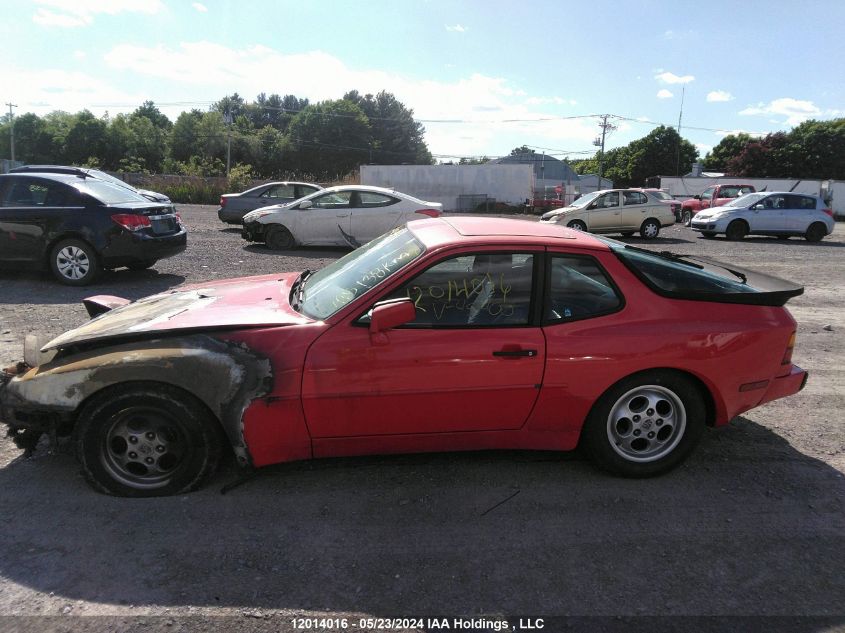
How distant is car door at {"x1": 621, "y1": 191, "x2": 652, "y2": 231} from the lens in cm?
1852

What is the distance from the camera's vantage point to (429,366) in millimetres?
3117

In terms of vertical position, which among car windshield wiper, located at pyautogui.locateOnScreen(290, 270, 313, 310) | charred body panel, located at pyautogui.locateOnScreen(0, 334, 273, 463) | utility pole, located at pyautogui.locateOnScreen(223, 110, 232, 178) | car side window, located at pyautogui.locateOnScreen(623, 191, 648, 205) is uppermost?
utility pole, located at pyautogui.locateOnScreen(223, 110, 232, 178)

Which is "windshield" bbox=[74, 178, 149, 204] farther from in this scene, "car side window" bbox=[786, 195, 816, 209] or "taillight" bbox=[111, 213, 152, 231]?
"car side window" bbox=[786, 195, 816, 209]

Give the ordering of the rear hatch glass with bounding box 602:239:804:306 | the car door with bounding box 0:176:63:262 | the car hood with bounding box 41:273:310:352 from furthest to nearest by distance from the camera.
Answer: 1. the car door with bounding box 0:176:63:262
2. the rear hatch glass with bounding box 602:239:804:306
3. the car hood with bounding box 41:273:310:352

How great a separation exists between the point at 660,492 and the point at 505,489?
879 mm

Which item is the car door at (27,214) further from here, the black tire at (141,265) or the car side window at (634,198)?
the car side window at (634,198)

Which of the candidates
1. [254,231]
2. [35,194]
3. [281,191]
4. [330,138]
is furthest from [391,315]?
[330,138]

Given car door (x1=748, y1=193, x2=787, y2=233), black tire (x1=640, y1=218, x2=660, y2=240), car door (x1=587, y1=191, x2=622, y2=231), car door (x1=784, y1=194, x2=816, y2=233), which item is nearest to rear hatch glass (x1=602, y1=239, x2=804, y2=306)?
car door (x1=587, y1=191, x2=622, y2=231)

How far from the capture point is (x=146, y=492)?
10.5 ft

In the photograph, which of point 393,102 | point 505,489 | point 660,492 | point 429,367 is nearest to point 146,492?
point 429,367

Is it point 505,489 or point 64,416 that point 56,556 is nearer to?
point 64,416

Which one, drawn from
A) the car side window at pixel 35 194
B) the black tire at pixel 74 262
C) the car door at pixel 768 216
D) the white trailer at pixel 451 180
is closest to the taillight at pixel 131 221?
the black tire at pixel 74 262

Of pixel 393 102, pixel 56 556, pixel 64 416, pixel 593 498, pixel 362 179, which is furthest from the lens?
pixel 393 102

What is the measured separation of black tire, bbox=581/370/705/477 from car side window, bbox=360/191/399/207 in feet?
33.1
